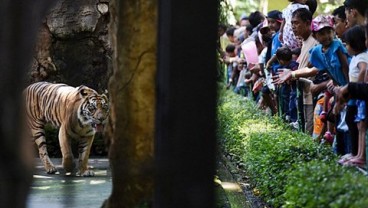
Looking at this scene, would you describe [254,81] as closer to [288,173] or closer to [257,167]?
[257,167]

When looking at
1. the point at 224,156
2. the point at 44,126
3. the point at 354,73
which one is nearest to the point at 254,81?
the point at 224,156

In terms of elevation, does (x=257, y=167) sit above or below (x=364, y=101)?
below

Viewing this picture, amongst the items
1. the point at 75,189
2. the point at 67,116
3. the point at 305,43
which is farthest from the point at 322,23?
the point at 67,116

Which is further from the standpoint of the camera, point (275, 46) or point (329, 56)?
point (275, 46)

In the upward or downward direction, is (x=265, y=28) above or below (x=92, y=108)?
above

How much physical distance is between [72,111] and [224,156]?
2.05 meters

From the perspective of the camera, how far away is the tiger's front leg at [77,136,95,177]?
11.1 meters

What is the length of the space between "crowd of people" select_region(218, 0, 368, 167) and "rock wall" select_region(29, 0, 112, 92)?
2.26 meters

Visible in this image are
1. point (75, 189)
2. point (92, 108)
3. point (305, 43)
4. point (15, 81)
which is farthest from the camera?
point (92, 108)

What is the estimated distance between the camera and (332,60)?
8.06 m

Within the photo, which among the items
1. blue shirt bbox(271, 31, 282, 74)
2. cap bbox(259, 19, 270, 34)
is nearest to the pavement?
blue shirt bbox(271, 31, 282, 74)

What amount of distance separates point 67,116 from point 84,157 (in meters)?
0.70

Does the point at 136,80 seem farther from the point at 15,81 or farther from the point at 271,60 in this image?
the point at 15,81

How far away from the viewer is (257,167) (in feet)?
28.5
